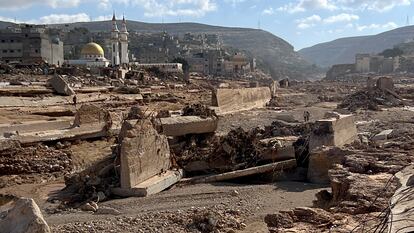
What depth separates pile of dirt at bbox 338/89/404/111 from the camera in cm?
3176

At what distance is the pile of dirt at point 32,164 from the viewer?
14031 millimetres

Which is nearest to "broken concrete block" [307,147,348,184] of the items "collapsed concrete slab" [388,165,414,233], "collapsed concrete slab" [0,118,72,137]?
"collapsed concrete slab" [388,165,414,233]

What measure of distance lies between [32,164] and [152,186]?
485 cm

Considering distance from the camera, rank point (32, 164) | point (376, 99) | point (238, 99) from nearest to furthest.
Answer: point (32, 164)
point (238, 99)
point (376, 99)

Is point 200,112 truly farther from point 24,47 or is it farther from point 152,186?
point 24,47

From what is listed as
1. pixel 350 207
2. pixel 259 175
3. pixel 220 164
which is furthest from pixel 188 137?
pixel 350 207

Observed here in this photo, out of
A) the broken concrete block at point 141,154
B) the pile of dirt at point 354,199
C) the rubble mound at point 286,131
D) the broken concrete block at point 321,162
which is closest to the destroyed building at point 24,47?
the rubble mound at point 286,131

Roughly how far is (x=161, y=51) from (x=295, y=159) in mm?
98885

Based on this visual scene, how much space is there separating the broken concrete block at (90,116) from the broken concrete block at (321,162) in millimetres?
7747

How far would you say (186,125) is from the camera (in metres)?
14.3

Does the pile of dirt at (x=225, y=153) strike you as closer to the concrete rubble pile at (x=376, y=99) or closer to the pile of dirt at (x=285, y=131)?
the pile of dirt at (x=285, y=131)

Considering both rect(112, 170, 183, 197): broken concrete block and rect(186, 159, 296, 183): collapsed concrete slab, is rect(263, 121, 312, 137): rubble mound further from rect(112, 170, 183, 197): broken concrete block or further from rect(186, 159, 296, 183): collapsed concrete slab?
rect(112, 170, 183, 197): broken concrete block

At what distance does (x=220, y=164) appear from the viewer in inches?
517

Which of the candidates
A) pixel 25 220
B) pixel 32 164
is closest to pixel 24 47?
pixel 32 164
